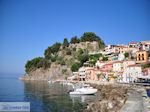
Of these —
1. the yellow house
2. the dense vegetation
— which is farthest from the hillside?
the yellow house

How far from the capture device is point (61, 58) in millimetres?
82375

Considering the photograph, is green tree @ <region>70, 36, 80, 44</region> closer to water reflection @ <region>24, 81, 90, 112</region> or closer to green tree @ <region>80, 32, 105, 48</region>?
green tree @ <region>80, 32, 105, 48</region>

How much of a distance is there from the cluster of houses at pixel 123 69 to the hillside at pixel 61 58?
1327 cm

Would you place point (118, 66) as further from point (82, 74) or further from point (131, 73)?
point (82, 74)

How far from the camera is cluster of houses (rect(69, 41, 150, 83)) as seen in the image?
4331 cm

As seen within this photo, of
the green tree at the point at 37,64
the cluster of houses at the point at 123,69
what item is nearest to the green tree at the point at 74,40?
the green tree at the point at 37,64

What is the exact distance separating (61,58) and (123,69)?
3540 centimetres

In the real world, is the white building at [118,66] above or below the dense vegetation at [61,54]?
below

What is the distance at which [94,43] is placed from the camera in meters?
84.1

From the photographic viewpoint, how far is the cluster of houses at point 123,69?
43.3m

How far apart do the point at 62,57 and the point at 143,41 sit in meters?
28.8

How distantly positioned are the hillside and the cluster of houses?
1327 centimetres

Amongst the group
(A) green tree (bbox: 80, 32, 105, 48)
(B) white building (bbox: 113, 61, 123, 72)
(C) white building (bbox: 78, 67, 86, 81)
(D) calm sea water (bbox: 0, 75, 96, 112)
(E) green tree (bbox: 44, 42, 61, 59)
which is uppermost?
(A) green tree (bbox: 80, 32, 105, 48)

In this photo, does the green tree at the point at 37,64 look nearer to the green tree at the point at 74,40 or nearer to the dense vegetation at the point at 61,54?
the dense vegetation at the point at 61,54
